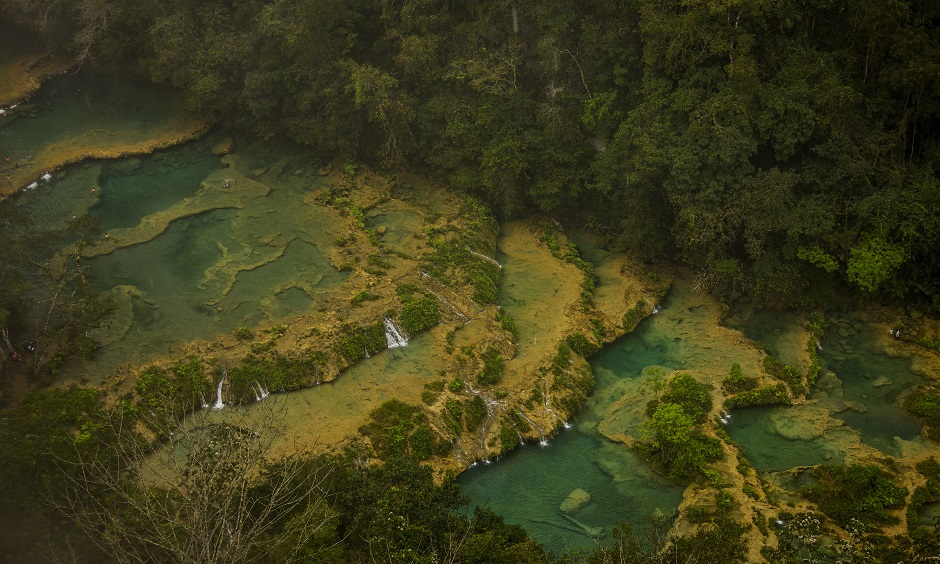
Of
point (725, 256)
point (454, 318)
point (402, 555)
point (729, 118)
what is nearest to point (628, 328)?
point (725, 256)

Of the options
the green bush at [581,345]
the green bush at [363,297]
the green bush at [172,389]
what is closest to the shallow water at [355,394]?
the green bush at [172,389]

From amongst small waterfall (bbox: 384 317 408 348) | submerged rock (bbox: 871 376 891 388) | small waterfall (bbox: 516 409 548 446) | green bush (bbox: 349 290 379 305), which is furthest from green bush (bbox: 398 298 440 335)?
submerged rock (bbox: 871 376 891 388)

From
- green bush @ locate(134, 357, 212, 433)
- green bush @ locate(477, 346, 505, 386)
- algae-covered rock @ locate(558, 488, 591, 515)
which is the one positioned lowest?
algae-covered rock @ locate(558, 488, 591, 515)

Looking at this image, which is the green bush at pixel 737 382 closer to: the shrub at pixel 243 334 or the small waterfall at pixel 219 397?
the shrub at pixel 243 334

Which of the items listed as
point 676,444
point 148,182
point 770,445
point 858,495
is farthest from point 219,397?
point 858,495

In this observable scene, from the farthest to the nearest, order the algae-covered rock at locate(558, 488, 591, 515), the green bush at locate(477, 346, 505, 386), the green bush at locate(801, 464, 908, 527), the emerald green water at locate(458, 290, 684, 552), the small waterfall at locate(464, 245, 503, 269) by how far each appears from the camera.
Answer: the small waterfall at locate(464, 245, 503, 269), the green bush at locate(477, 346, 505, 386), the algae-covered rock at locate(558, 488, 591, 515), the emerald green water at locate(458, 290, 684, 552), the green bush at locate(801, 464, 908, 527)

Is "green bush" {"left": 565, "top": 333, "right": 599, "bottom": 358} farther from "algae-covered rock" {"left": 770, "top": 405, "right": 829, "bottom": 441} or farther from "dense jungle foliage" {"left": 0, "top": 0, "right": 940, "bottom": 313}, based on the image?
"algae-covered rock" {"left": 770, "top": 405, "right": 829, "bottom": 441}
